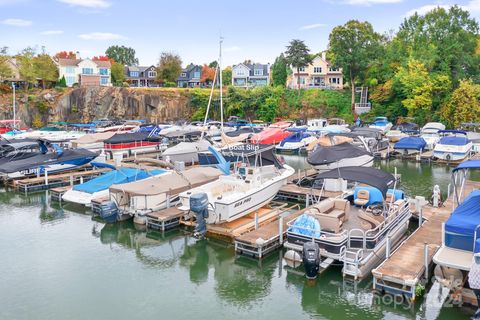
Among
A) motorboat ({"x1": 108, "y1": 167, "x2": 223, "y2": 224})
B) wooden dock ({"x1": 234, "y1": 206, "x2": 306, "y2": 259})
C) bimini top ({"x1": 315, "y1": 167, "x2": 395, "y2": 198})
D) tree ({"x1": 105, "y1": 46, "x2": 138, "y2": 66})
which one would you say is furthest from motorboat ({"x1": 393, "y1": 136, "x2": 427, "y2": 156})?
tree ({"x1": 105, "y1": 46, "x2": 138, "y2": 66})

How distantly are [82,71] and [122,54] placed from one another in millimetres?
46510

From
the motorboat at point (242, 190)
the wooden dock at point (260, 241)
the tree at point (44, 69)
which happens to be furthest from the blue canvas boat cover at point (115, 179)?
the tree at point (44, 69)

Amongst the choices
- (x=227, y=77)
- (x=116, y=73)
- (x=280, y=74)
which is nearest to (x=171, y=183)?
(x=280, y=74)

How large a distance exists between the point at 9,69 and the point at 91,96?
50.5 ft

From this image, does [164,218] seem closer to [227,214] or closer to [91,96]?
[227,214]

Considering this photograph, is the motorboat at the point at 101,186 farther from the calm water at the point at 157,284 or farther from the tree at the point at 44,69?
the tree at the point at 44,69

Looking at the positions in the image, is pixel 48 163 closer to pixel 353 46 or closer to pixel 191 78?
pixel 353 46

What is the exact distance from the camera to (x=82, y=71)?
247ft

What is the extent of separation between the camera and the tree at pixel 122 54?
117m

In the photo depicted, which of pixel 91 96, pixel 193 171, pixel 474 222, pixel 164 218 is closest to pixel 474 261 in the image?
pixel 474 222

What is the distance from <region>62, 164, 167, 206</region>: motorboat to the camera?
2066 cm

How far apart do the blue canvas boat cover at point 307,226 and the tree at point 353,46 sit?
45.9 meters

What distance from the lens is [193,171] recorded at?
21.4 meters

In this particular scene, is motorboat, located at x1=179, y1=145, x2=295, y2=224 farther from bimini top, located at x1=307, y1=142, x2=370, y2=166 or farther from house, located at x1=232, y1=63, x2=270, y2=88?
house, located at x1=232, y1=63, x2=270, y2=88
